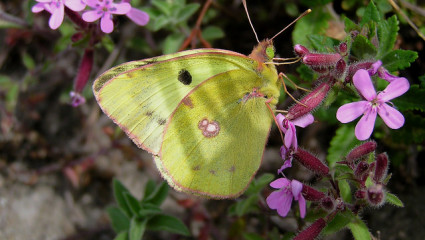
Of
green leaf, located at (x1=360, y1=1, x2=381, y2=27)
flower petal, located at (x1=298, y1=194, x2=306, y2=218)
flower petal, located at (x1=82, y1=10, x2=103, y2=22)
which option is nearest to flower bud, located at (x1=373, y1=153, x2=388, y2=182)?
flower petal, located at (x1=298, y1=194, x2=306, y2=218)

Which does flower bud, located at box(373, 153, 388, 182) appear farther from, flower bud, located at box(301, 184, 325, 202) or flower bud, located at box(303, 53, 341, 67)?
flower bud, located at box(303, 53, 341, 67)

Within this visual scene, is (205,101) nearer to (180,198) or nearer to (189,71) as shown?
(189,71)

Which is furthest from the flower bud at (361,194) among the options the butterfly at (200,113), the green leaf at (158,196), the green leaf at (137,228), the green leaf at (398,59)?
the green leaf at (137,228)

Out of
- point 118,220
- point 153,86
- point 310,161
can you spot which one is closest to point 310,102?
point 310,161

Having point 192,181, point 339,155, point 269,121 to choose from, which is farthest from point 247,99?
point 339,155

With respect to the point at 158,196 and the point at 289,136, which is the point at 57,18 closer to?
the point at 158,196
